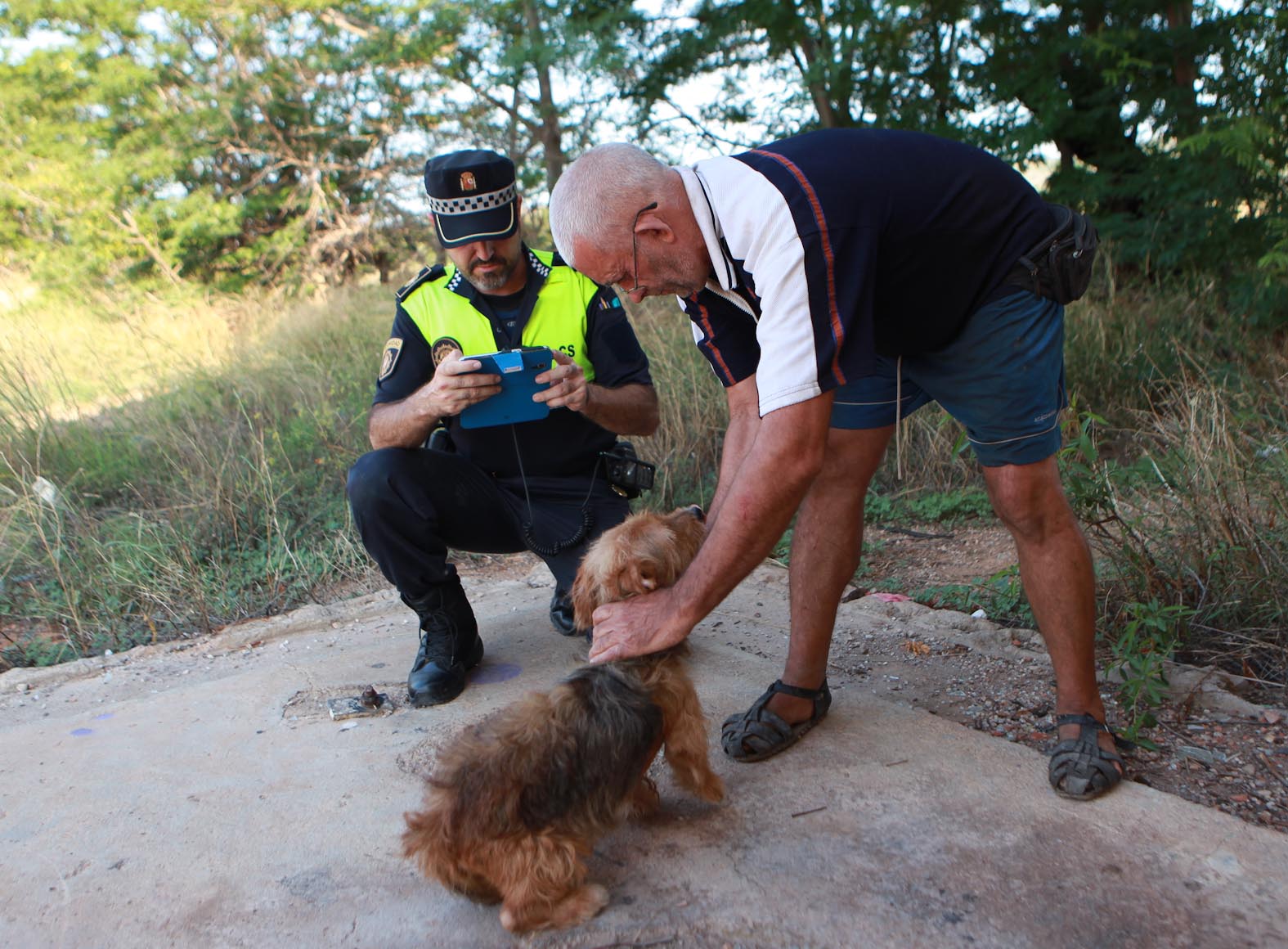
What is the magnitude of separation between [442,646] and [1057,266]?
2606mm

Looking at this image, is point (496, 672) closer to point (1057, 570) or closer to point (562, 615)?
point (562, 615)

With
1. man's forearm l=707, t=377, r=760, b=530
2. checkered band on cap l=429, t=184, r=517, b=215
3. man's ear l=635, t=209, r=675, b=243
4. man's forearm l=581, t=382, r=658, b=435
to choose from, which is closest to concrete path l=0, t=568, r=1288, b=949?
man's forearm l=707, t=377, r=760, b=530

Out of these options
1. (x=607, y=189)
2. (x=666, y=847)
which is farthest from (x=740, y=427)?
(x=666, y=847)

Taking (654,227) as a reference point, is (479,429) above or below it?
below

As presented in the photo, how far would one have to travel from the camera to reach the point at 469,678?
390cm

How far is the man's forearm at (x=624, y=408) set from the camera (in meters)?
3.79

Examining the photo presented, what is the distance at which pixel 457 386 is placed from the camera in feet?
11.6

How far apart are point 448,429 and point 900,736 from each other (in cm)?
224

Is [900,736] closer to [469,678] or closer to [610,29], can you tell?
[469,678]

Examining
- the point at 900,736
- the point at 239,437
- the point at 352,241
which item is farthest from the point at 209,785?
the point at 352,241

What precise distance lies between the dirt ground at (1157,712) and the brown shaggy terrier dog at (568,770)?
1263mm

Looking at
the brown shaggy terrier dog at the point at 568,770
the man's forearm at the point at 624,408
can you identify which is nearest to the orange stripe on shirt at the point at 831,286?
the brown shaggy terrier dog at the point at 568,770

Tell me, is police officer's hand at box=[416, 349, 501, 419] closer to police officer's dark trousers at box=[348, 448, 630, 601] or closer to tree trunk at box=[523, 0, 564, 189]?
police officer's dark trousers at box=[348, 448, 630, 601]

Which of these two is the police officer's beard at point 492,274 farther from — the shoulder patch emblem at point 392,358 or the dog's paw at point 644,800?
the dog's paw at point 644,800
